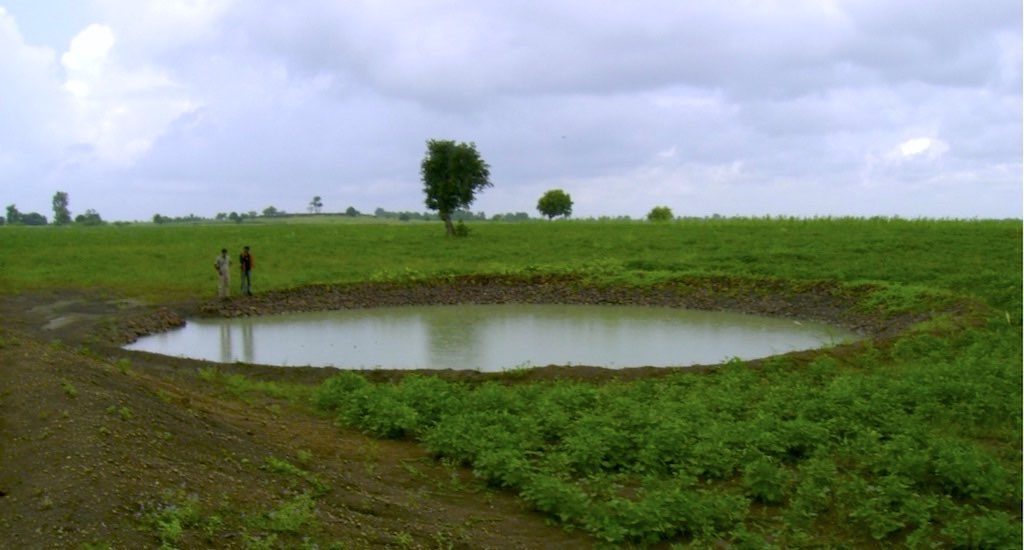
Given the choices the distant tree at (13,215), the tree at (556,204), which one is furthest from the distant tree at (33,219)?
the tree at (556,204)

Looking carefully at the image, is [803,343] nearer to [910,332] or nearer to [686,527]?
[910,332]

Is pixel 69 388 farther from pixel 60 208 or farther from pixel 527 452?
pixel 60 208

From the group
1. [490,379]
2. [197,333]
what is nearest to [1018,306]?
[490,379]

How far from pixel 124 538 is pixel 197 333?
16.3m

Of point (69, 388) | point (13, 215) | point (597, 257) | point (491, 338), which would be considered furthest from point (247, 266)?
point (13, 215)

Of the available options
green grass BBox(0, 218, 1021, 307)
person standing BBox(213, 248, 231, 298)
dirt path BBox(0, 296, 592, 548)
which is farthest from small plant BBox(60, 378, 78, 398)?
green grass BBox(0, 218, 1021, 307)

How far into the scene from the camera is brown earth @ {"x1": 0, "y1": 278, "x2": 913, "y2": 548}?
5.40 m

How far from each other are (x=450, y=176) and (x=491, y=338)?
2599 cm

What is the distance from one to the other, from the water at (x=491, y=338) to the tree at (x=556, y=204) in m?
56.7

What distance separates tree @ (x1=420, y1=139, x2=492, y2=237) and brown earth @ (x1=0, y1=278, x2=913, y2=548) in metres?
32.7

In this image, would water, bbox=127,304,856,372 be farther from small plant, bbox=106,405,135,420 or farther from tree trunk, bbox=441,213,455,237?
tree trunk, bbox=441,213,455,237

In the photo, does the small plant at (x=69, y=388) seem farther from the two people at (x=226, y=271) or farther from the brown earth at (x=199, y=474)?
the two people at (x=226, y=271)

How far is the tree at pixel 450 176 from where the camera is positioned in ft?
146

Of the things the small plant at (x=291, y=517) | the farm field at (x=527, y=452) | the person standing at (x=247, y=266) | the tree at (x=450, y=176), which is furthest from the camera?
the tree at (x=450, y=176)
